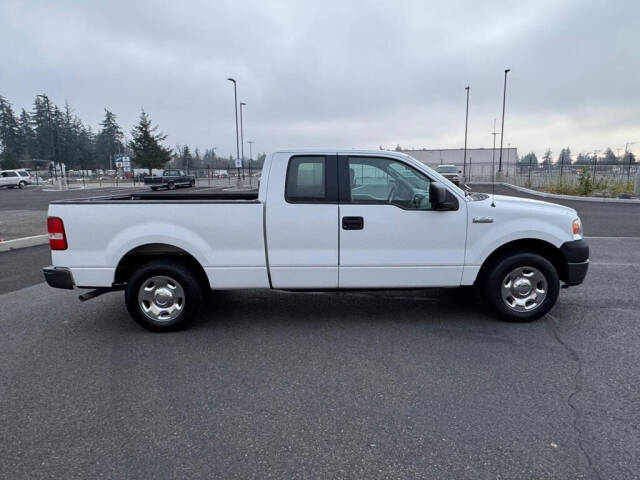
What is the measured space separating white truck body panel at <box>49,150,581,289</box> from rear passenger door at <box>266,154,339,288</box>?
1 cm

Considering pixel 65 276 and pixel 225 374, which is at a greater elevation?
pixel 65 276

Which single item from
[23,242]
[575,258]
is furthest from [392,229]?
[23,242]

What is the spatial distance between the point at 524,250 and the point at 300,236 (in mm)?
2490

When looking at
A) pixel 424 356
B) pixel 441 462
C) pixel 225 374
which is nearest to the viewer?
pixel 441 462

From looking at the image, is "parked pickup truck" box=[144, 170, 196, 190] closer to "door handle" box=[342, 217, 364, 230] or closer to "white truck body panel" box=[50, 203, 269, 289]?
"white truck body panel" box=[50, 203, 269, 289]

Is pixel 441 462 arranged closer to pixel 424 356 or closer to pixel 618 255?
pixel 424 356

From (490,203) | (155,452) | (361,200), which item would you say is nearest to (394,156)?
(361,200)

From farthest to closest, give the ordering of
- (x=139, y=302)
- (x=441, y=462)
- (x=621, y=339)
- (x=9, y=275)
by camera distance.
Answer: (x=9, y=275)
(x=139, y=302)
(x=621, y=339)
(x=441, y=462)

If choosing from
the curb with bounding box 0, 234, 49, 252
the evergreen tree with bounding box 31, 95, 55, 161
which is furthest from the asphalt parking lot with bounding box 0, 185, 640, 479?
the evergreen tree with bounding box 31, 95, 55, 161

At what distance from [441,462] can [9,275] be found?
24.8ft

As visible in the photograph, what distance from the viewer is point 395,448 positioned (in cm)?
260

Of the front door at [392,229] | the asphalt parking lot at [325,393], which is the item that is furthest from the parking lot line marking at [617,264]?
the front door at [392,229]

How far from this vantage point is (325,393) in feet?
10.6

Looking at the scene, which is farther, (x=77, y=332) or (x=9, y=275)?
(x=9, y=275)
